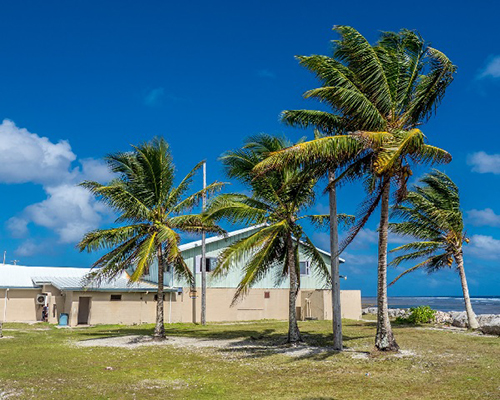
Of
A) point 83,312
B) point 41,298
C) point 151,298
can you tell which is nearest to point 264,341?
point 151,298

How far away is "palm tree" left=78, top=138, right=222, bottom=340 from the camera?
2072cm

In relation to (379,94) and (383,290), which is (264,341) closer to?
(383,290)

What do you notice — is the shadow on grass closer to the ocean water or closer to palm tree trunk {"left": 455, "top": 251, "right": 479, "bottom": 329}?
palm tree trunk {"left": 455, "top": 251, "right": 479, "bottom": 329}

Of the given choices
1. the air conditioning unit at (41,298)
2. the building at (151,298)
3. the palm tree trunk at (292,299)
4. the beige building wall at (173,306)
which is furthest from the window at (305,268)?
the air conditioning unit at (41,298)

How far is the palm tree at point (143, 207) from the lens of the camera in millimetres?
20719

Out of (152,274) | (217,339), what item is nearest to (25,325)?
(152,274)

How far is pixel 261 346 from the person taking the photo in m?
18.6

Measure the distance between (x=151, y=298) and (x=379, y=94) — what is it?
22213 millimetres

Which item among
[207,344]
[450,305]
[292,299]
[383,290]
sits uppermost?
[383,290]

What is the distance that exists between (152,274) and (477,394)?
99.3ft

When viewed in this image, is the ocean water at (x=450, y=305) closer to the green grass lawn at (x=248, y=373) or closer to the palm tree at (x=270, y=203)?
the palm tree at (x=270, y=203)

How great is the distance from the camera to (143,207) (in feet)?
68.3

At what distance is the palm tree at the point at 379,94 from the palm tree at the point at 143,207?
778cm

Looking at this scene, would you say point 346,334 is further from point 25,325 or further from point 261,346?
point 25,325
